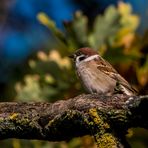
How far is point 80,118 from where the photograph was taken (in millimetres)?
2514

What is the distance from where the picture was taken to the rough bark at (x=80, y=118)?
2.38 metres

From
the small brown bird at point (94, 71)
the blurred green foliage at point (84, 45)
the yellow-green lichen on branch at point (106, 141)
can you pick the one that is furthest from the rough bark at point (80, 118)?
the small brown bird at point (94, 71)

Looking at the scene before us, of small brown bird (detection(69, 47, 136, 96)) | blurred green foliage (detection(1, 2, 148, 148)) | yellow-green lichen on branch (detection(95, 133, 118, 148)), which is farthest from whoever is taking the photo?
small brown bird (detection(69, 47, 136, 96))

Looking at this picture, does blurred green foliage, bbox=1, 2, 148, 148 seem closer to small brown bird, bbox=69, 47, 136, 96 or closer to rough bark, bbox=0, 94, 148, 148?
small brown bird, bbox=69, 47, 136, 96

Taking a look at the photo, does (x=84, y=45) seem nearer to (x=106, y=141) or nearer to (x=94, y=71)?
(x=94, y=71)

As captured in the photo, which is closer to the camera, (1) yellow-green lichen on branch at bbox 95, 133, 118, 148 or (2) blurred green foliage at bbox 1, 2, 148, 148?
(1) yellow-green lichen on branch at bbox 95, 133, 118, 148

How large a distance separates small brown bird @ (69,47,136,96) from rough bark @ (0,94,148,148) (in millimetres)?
1464

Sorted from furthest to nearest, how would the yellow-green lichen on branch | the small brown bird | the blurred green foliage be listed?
the small brown bird, the blurred green foliage, the yellow-green lichen on branch

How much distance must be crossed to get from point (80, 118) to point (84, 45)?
1579 millimetres

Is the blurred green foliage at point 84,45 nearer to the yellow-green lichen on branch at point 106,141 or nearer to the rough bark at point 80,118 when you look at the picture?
the rough bark at point 80,118

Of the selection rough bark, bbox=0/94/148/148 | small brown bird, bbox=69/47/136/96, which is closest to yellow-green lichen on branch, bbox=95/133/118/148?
rough bark, bbox=0/94/148/148

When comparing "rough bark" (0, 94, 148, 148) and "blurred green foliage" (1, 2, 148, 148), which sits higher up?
"blurred green foliage" (1, 2, 148, 148)

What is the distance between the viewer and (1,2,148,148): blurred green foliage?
3.90m

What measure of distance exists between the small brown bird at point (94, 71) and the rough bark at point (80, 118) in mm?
1464
